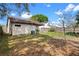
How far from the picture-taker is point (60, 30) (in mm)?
2432

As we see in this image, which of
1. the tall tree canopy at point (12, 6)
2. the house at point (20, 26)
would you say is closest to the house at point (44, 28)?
the house at point (20, 26)

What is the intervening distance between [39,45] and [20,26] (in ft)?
1.20

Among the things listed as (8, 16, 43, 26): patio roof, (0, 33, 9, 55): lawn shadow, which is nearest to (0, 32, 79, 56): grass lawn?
(0, 33, 9, 55): lawn shadow

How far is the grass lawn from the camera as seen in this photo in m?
2.39

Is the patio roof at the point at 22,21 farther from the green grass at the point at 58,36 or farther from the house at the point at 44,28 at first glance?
the green grass at the point at 58,36

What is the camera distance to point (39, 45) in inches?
95.0

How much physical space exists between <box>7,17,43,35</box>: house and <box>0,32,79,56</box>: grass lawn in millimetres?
69

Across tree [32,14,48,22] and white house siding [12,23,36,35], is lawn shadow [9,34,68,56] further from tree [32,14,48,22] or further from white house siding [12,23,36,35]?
tree [32,14,48,22]

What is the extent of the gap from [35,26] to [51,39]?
11.1 inches

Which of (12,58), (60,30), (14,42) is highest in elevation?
(60,30)

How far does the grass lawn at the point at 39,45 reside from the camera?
2391 millimetres

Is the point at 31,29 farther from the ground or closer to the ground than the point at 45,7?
closer to the ground

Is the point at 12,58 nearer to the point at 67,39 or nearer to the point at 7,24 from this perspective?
the point at 7,24

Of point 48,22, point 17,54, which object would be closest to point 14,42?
point 17,54
